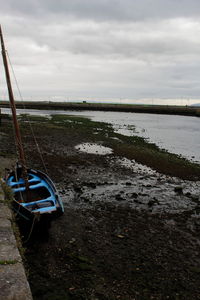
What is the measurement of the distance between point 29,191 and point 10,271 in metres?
7.67

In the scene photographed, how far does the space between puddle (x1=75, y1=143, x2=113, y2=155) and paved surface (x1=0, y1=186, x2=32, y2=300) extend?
75.9ft

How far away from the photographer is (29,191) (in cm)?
1373

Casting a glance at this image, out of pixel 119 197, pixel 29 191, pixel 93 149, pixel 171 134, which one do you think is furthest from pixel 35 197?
pixel 171 134

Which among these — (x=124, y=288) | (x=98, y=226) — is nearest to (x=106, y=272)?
(x=124, y=288)

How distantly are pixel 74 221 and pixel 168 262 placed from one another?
18.0 feet

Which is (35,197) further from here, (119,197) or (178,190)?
(178,190)

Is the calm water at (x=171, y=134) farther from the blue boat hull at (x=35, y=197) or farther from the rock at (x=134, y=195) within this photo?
the blue boat hull at (x=35, y=197)

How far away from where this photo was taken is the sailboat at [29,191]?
10.8 metres

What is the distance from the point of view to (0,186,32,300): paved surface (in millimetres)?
5521

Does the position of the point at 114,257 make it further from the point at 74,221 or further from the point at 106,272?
the point at 74,221

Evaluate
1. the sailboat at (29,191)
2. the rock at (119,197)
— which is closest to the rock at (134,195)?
the rock at (119,197)

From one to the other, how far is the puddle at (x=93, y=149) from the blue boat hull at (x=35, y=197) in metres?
15.7

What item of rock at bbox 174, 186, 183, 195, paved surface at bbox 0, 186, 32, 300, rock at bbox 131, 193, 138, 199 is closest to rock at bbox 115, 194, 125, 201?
rock at bbox 131, 193, 138, 199

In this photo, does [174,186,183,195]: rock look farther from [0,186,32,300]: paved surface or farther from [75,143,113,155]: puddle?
[0,186,32,300]: paved surface
